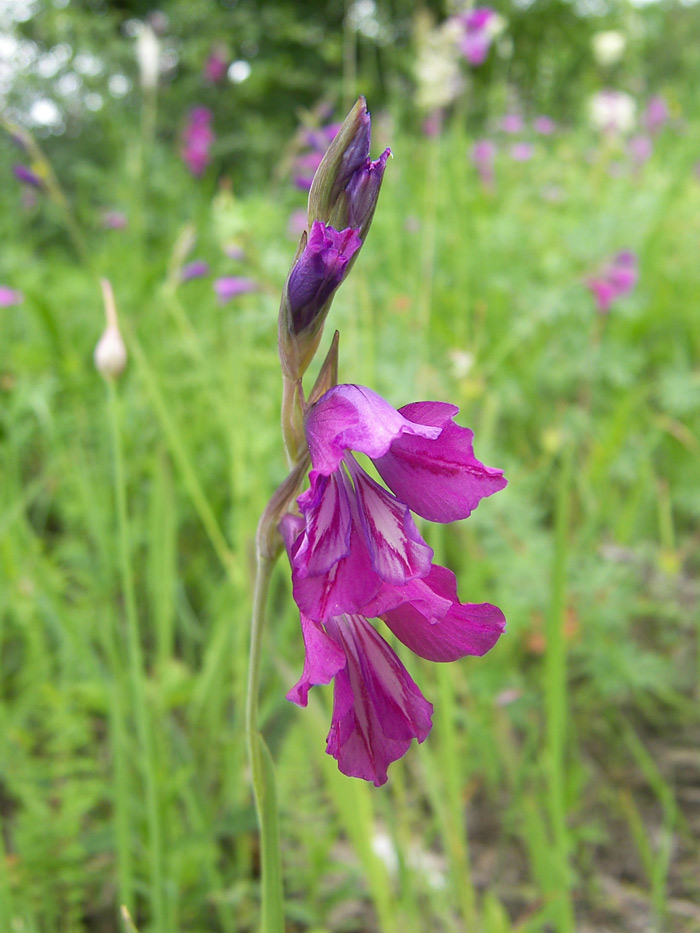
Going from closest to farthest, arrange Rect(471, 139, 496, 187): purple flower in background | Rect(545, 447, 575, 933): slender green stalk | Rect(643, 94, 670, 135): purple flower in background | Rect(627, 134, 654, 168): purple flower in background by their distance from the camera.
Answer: Rect(545, 447, 575, 933): slender green stalk → Rect(471, 139, 496, 187): purple flower in background → Rect(627, 134, 654, 168): purple flower in background → Rect(643, 94, 670, 135): purple flower in background

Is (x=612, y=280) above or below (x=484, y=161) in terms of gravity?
below

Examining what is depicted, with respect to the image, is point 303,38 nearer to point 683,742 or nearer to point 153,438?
point 153,438

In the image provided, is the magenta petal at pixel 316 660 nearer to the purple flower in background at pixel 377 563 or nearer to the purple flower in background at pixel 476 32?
the purple flower in background at pixel 377 563

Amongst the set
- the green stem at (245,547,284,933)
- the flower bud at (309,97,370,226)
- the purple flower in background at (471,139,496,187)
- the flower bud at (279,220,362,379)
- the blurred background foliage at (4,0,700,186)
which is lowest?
the green stem at (245,547,284,933)

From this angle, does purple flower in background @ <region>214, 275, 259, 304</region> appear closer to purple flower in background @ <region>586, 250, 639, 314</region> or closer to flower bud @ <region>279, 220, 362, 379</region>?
purple flower in background @ <region>586, 250, 639, 314</region>

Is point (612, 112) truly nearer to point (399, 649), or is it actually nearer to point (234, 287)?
point (234, 287)

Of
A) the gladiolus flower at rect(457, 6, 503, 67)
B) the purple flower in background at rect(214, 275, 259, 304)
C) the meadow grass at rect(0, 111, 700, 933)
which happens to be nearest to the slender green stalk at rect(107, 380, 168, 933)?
the meadow grass at rect(0, 111, 700, 933)

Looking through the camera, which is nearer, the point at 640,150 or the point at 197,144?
the point at 197,144

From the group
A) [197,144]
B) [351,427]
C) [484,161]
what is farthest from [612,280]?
[197,144]
